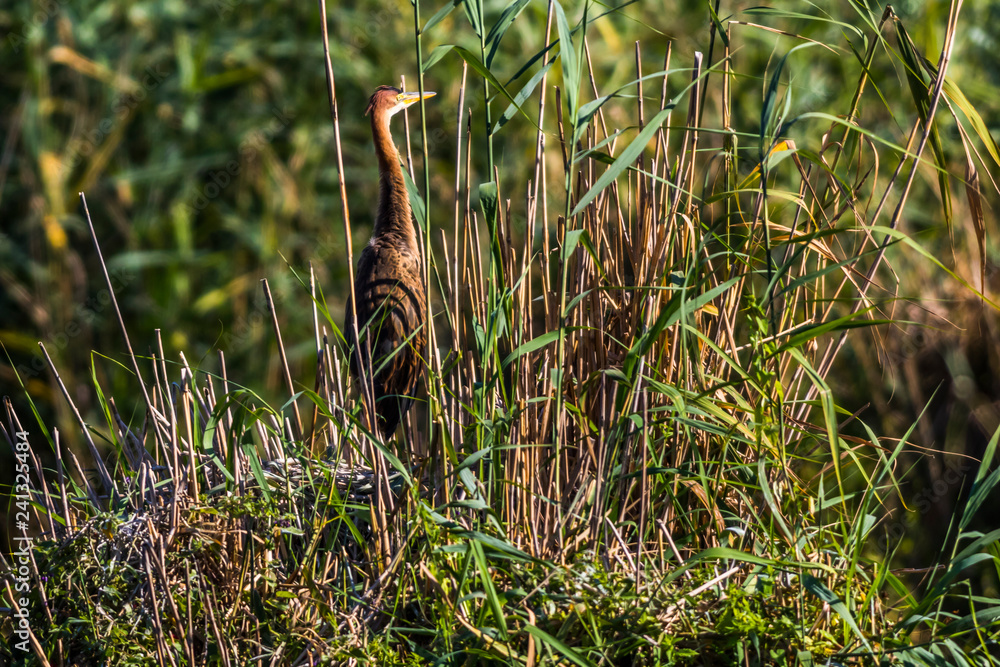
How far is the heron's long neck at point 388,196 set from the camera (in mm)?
2242

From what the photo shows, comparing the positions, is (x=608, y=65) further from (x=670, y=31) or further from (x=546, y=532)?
(x=546, y=532)

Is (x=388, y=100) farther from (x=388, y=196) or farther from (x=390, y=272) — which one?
(x=390, y=272)

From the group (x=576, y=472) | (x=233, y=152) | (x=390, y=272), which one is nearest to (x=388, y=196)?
(x=390, y=272)

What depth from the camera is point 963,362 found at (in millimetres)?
3777

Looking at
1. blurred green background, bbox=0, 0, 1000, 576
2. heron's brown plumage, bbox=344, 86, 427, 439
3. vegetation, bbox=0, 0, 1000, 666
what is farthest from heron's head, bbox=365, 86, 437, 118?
blurred green background, bbox=0, 0, 1000, 576

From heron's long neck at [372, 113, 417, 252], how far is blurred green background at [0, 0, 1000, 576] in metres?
1.69

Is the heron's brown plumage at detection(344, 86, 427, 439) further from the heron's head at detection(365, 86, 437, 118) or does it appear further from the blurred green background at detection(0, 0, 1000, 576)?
the blurred green background at detection(0, 0, 1000, 576)

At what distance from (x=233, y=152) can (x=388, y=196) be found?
2185mm

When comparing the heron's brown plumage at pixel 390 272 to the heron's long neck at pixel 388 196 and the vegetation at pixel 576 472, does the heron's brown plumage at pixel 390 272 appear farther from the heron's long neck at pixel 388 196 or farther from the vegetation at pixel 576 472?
the vegetation at pixel 576 472

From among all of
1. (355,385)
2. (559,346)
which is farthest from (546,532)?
(355,385)

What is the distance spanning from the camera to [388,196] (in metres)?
2.26

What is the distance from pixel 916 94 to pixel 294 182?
10.7ft

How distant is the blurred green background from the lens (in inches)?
158

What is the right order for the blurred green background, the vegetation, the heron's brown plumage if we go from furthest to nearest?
the blurred green background, the heron's brown plumage, the vegetation
